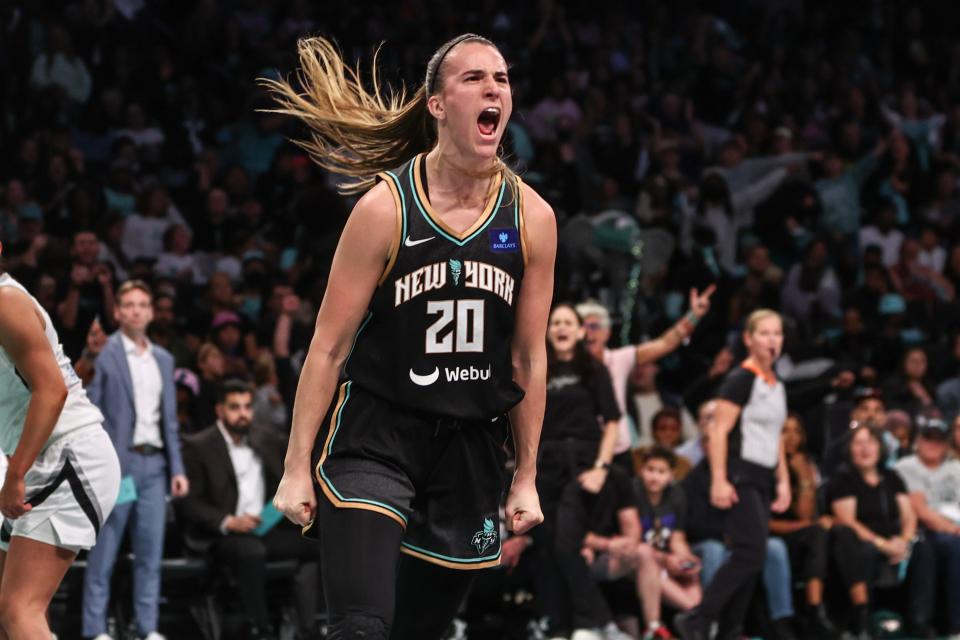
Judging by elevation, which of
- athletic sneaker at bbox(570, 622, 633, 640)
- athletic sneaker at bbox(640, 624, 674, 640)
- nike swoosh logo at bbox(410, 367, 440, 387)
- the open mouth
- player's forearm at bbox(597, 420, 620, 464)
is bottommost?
athletic sneaker at bbox(640, 624, 674, 640)

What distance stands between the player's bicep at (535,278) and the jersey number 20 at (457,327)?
0.19 metres

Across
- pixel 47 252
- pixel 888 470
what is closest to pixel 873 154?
pixel 888 470

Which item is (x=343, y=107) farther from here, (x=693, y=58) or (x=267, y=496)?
(x=693, y=58)

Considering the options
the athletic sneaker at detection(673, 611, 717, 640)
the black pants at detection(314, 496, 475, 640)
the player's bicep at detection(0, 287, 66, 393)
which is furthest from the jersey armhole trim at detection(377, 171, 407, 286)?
the athletic sneaker at detection(673, 611, 717, 640)

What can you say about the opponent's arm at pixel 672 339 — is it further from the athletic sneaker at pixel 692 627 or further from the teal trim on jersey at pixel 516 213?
the teal trim on jersey at pixel 516 213

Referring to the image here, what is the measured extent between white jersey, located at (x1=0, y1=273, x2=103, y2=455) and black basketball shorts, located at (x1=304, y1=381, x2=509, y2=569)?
48.8 inches

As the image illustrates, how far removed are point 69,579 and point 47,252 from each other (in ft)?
9.06

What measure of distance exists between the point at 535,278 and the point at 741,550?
505 cm

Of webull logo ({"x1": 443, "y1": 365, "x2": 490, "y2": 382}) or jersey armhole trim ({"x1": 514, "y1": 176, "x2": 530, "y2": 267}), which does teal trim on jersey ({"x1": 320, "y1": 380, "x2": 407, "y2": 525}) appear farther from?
jersey armhole trim ({"x1": 514, "y1": 176, "x2": 530, "y2": 267})

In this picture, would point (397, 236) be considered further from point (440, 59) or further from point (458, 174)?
point (440, 59)

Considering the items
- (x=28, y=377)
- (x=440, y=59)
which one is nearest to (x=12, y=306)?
(x=28, y=377)

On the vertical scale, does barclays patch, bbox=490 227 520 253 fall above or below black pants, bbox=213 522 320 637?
above

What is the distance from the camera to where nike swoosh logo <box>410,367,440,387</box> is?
418 cm

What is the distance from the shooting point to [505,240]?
428 cm
